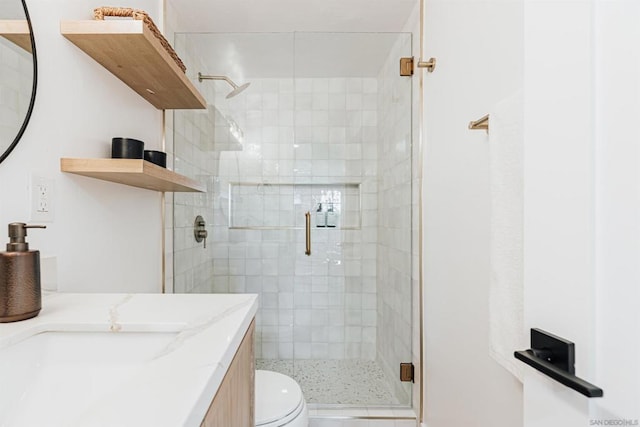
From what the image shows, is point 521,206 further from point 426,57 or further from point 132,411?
point 426,57

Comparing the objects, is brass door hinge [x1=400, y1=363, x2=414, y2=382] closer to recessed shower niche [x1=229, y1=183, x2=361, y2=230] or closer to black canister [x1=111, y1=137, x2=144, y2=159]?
recessed shower niche [x1=229, y1=183, x2=361, y2=230]

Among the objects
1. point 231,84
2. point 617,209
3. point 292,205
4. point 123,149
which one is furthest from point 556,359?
point 231,84

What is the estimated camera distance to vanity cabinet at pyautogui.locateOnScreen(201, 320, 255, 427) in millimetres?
555

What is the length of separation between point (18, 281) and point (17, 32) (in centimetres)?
61

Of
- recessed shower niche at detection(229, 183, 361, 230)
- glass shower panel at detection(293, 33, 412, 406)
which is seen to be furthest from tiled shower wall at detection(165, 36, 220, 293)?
glass shower panel at detection(293, 33, 412, 406)

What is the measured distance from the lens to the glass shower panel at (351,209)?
2.13 meters

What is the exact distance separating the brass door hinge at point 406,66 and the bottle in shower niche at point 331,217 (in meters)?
0.96

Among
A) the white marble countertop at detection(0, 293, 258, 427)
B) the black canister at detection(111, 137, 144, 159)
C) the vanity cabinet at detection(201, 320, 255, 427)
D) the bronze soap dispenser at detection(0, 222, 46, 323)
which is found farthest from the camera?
the black canister at detection(111, 137, 144, 159)

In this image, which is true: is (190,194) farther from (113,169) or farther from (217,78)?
(113,169)

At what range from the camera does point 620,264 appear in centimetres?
46

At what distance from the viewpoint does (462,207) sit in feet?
4.32

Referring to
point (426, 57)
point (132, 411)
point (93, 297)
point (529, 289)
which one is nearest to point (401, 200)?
point (426, 57)

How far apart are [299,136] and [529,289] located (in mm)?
1921

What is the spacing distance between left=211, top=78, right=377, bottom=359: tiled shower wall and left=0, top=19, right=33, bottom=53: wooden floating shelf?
4.35 ft
